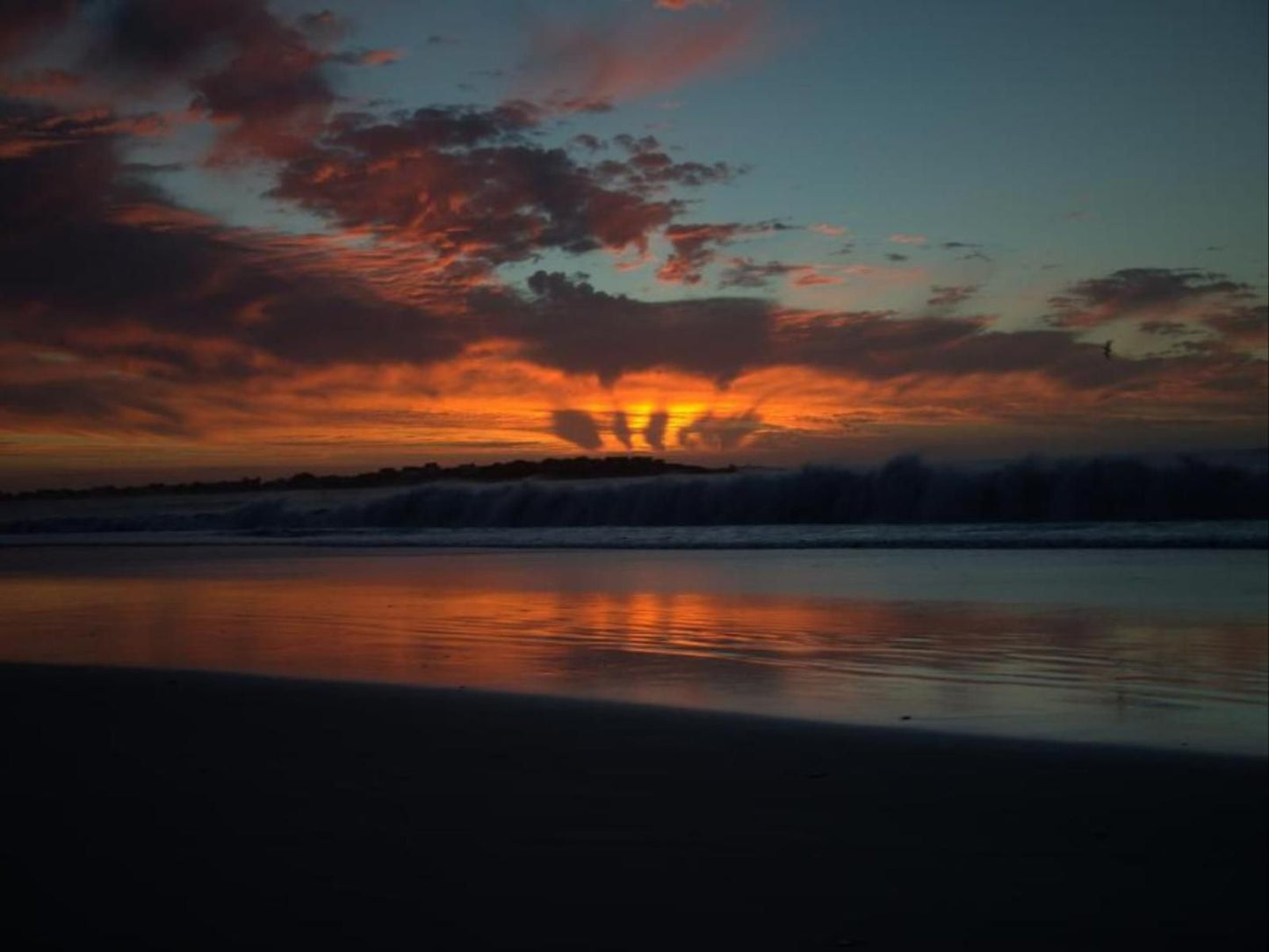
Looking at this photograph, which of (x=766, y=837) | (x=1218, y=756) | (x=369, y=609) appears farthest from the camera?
(x=369, y=609)

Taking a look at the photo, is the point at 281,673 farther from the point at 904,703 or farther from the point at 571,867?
the point at 571,867

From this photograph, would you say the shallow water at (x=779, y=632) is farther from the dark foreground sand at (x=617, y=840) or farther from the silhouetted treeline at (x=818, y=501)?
the silhouetted treeline at (x=818, y=501)

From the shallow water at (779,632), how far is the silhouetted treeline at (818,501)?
7549mm

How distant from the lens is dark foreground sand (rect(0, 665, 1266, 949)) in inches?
120

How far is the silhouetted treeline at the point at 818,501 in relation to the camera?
2347 centimetres

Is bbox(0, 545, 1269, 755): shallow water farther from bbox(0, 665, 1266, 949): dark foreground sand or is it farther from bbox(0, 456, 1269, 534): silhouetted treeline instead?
bbox(0, 456, 1269, 534): silhouetted treeline

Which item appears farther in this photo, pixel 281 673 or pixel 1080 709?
pixel 281 673

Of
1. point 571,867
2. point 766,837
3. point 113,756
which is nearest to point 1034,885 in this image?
point 766,837

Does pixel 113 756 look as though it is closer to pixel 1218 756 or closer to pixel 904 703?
pixel 904 703

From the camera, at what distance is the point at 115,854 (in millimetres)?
3641

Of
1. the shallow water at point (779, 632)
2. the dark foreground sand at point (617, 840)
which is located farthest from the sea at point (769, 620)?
the dark foreground sand at point (617, 840)

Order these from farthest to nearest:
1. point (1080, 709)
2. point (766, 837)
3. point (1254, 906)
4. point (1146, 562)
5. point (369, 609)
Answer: point (1146, 562) < point (369, 609) < point (1080, 709) < point (766, 837) < point (1254, 906)

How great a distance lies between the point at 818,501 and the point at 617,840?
2448 centimetres

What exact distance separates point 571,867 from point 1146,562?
1306 centimetres
